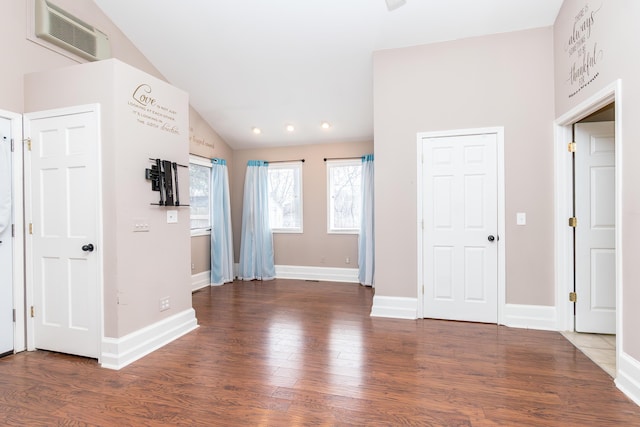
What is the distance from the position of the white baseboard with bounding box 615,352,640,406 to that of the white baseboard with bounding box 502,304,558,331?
3.90 feet

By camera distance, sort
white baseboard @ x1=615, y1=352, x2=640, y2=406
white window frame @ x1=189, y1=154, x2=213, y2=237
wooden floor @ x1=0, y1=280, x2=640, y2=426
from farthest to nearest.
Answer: white window frame @ x1=189, y1=154, x2=213, y2=237, white baseboard @ x1=615, y1=352, x2=640, y2=406, wooden floor @ x1=0, y1=280, x2=640, y2=426

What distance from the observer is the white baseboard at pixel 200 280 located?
554 cm

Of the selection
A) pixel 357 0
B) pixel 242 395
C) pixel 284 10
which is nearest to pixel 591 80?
pixel 357 0

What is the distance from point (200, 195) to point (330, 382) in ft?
14.0

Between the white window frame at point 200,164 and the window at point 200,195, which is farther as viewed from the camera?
the window at point 200,195

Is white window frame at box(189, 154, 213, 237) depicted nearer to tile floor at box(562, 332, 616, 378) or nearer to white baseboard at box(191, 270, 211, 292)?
white baseboard at box(191, 270, 211, 292)

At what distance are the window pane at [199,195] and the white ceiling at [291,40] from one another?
97cm

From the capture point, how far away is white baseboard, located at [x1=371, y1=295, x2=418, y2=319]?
3965mm

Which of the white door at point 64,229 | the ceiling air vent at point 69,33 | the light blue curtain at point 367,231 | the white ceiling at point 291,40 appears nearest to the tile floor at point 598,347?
the light blue curtain at point 367,231

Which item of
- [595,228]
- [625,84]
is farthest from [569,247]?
[625,84]

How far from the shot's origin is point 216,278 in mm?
5871

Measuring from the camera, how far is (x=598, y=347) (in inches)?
122

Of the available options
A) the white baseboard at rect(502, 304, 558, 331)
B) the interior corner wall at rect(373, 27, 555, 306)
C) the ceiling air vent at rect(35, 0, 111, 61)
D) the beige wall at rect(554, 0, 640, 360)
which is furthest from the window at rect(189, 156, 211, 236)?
the beige wall at rect(554, 0, 640, 360)

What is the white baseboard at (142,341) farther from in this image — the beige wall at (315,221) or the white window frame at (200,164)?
the beige wall at (315,221)
